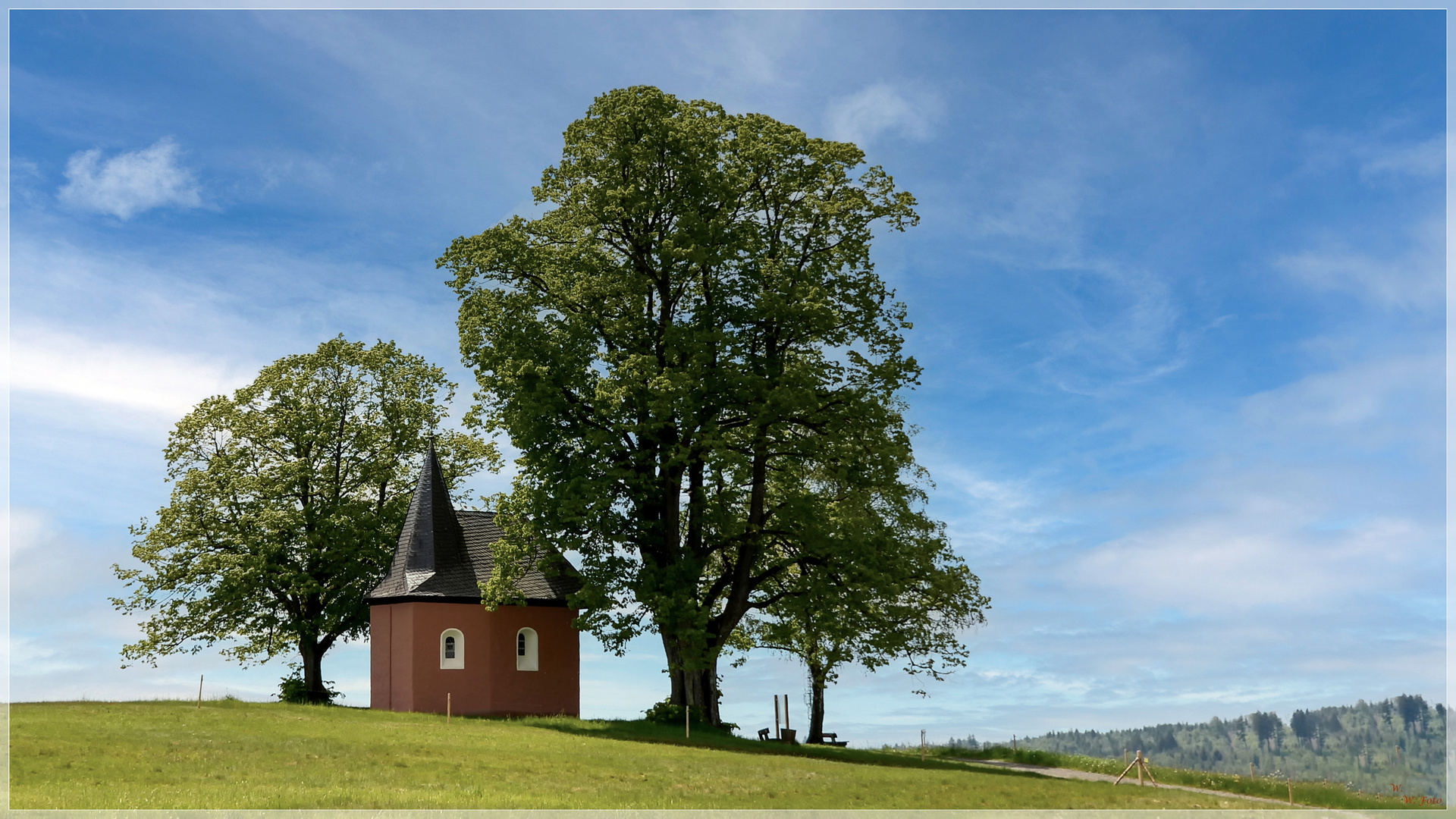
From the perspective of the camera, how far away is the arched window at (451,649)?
35.2 meters

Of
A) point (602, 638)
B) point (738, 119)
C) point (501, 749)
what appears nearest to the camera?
point (501, 749)

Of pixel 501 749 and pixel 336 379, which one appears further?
pixel 336 379

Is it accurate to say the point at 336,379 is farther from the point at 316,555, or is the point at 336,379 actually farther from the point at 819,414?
the point at 819,414

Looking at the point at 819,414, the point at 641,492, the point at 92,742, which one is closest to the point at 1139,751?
the point at 819,414

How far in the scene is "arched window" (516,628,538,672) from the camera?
36.4 meters

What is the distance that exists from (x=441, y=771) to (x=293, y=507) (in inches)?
910

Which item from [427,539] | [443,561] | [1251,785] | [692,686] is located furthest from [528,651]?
[1251,785]

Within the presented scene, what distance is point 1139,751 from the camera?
2498 centimetres

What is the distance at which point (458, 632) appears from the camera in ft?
117

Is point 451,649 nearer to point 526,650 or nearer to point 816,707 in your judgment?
point 526,650

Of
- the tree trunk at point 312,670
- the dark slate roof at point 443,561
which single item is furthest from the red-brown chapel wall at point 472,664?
the tree trunk at point 312,670

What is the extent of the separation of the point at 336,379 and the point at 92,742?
21.7 meters

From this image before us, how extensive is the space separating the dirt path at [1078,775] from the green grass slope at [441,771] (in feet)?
4.79

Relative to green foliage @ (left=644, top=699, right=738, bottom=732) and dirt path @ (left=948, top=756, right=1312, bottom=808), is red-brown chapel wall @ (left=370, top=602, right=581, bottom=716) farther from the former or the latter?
dirt path @ (left=948, top=756, right=1312, bottom=808)
